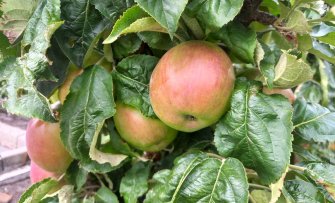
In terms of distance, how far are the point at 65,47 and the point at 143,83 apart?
16 centimetres

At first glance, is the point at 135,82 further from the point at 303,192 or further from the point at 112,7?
the point at 303,192

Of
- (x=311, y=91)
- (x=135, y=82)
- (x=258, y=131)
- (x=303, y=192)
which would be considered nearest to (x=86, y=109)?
(x=135, y=82)

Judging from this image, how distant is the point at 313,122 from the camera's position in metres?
0.95

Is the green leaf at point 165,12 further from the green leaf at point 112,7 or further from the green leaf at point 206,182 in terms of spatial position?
the green leaf at point 206,182

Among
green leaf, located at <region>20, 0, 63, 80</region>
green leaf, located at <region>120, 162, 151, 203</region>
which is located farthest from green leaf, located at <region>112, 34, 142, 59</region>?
green leaf, located at <region>120, 162, 151, 203</region>

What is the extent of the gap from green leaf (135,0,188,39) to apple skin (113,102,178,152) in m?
0.24

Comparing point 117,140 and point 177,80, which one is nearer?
point 177,80

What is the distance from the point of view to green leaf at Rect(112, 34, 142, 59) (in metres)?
0.86

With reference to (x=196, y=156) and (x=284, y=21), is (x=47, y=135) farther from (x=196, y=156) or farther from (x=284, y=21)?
(x=284, y=21)

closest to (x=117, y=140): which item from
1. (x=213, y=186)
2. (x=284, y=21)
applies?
(x=213, y=186)

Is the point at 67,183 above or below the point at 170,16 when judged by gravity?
below

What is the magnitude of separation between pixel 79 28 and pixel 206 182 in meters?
0.35

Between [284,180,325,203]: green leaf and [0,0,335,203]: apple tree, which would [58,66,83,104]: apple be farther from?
[284,180,325,203]: green leaf

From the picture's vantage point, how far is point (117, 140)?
93 cm
